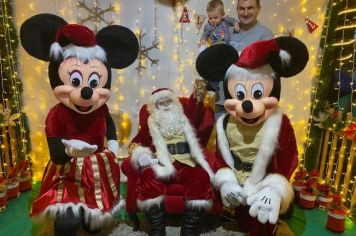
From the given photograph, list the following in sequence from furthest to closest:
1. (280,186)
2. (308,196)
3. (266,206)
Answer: (308,196) < (280,186) < (266,206)

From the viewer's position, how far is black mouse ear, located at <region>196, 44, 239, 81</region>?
208 cm

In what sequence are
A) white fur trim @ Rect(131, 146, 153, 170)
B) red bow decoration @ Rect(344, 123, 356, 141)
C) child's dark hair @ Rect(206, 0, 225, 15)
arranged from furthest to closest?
child's dark hair @ Rect(206, 0, 225, 15), red bow decoration @ Rect(344, 123, 356, 141), white fur trim @ Rect(131, 146, 153, 170)

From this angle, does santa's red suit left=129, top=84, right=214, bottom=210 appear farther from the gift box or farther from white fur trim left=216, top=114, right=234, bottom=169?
the gift box

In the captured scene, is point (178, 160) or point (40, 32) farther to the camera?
point (178, 160)

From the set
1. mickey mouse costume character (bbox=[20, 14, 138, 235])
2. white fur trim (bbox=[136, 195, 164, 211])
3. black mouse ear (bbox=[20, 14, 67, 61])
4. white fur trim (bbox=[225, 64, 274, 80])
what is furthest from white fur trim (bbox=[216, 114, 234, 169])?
black mouse ear (bbox=[20, 14, 67, 61])

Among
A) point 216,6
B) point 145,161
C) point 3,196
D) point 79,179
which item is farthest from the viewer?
point 216,6

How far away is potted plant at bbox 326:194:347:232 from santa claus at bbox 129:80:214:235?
0.95 meters

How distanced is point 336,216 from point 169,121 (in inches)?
54.9

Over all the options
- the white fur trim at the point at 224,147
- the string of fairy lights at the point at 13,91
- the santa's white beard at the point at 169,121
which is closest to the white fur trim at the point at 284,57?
the white fur trim at the point at 224,147

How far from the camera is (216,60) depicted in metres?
2.11

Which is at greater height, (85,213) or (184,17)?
(184,17)

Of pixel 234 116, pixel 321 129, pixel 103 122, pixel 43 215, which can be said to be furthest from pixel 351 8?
pixel 43 215

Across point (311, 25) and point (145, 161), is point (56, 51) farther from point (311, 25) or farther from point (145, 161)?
point (311, 25)

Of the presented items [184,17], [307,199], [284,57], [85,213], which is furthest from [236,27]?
[85,213]
